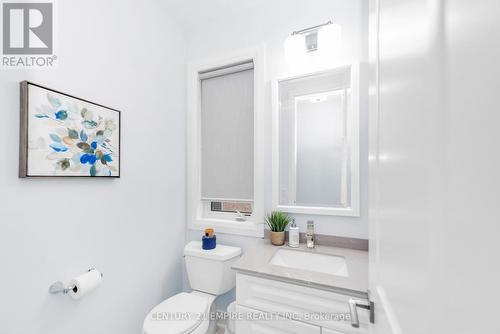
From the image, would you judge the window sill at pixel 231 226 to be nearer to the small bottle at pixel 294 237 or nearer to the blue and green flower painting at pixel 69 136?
the small bottle at pixel 294 237

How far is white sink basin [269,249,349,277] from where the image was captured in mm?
1361

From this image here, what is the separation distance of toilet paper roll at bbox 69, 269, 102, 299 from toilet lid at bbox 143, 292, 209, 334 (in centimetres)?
37

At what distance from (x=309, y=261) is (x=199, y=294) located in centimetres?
81

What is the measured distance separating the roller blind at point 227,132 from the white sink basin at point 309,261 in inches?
20.2

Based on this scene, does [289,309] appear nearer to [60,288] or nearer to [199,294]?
[199,294]

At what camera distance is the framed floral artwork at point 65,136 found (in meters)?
0.99

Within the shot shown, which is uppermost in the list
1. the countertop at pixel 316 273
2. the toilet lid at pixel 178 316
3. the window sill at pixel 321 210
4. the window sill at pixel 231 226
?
the window sill at pixel 321 210

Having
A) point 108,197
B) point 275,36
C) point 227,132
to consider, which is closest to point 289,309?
point 108,197

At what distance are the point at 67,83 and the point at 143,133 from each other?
52 cm

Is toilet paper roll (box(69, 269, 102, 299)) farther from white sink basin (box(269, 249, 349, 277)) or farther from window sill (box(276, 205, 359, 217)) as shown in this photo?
window sill (box(276, 205, 359, 217))

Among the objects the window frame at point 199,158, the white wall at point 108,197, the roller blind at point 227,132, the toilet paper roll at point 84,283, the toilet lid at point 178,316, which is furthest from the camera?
the roller blind at point 227,132

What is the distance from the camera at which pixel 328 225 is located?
5.02ft

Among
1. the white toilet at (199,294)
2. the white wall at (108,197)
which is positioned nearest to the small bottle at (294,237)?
the white toilet at (199,294)

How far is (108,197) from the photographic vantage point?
135cm
